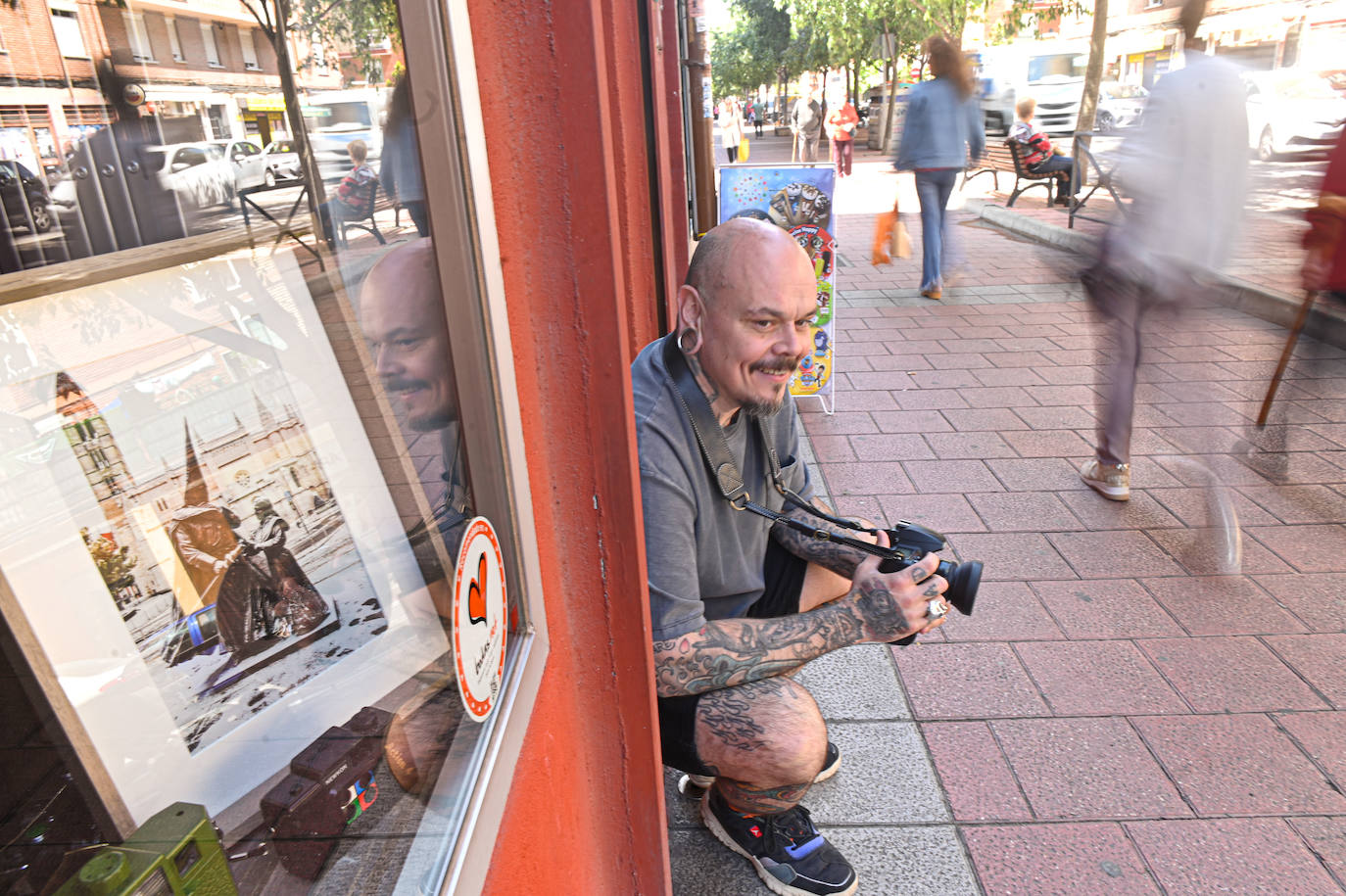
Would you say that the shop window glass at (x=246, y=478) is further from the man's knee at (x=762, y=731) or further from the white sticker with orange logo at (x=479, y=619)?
the man's knee at (x=762, y=731)

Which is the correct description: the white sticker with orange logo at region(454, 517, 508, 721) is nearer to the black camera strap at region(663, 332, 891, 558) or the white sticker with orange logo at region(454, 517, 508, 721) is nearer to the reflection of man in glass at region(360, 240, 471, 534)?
the reflection of man in glass at region(360, 240, 471, 534)

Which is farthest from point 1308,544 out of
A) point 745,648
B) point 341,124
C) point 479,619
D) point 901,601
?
point 341,124

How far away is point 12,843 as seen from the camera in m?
0.59

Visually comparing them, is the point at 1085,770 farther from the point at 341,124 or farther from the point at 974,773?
the point at 341,124

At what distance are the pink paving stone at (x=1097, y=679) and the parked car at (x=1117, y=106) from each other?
593 inches

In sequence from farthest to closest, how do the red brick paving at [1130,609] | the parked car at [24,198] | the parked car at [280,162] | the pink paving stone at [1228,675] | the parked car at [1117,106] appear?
the parked car at [1117,106] < the pink paving stone at [1228,675] < the red brick paving at [1130,609] < the parked car at [280,162] < the parked car at [24,198]

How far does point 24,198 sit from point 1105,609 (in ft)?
10.7

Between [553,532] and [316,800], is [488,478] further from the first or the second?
[316,800]

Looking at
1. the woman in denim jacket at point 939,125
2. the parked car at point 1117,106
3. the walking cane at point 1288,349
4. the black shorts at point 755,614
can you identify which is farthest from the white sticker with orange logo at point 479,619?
the parked car at point 1117,106

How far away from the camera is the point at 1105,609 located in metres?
3.09

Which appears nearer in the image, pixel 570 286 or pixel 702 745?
pixel 570 286

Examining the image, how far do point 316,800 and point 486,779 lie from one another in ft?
0.93

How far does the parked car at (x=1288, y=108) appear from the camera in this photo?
38.8 feet

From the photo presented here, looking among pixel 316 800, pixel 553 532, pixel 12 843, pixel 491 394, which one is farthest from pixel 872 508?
pixel 12 843
